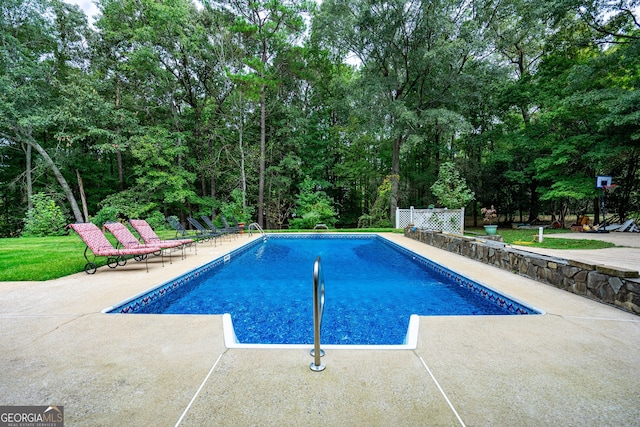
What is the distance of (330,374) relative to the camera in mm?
1786

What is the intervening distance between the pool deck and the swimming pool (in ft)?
1.72

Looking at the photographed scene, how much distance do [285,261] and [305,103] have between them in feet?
44.3

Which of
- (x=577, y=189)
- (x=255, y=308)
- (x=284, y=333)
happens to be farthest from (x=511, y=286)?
(x=577, y=189)

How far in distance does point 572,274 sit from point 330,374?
384 centimetres

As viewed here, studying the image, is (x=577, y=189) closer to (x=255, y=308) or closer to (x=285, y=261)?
(x=285, y=261)

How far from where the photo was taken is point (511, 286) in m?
3.89

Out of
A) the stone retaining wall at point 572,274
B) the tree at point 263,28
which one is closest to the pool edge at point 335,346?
the stone retaining wall at point 572,274

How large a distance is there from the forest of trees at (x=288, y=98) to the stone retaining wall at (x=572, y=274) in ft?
27.6

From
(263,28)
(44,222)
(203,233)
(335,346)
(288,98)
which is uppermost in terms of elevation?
(263,28)

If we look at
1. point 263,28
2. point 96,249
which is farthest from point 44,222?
point 263,28

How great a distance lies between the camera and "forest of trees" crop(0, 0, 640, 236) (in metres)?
11.4

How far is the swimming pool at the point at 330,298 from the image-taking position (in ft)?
10.2

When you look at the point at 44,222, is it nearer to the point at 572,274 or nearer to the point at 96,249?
the point at 96,249

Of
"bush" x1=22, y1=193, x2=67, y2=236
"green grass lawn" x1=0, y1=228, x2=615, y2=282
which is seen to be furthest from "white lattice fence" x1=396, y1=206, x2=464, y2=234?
"bush" x1=22, y1=193, x2=67, y2=236
